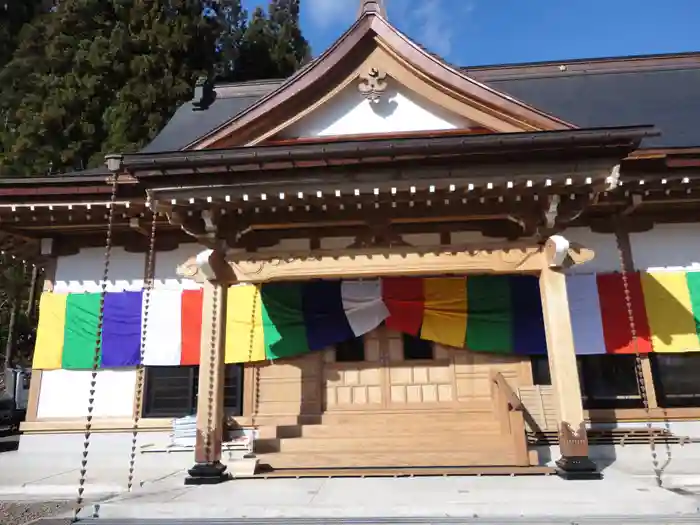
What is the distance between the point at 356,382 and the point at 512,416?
2.81 m

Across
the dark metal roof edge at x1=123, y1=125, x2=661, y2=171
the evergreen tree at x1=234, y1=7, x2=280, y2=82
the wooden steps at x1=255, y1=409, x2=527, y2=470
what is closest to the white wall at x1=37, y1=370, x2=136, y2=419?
the wooden steps at x1=255, y1=409, x2=527, y2=470

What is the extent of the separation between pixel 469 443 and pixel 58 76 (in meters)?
20.6

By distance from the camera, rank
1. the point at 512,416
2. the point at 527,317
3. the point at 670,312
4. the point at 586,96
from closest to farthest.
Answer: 1. the point at 512,416
2. the point at 670,312
3. the point at 527,317
4. the point at 586,96

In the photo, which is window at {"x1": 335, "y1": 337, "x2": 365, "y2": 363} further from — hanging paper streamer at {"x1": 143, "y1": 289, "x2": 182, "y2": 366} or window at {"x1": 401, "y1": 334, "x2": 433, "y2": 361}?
hanging paper streamer at {"x1": 143, "y1": 289, "x2": 182, "y2": 366}

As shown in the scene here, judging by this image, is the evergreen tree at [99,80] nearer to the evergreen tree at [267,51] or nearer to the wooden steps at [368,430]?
the evergreen tree at [267,51]

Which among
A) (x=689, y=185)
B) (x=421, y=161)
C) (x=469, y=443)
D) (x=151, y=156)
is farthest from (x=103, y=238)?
(x=689, y=185)

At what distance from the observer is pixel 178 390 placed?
28.2ft

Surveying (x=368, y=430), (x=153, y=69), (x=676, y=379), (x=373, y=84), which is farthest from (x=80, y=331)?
(x=153, y=69)

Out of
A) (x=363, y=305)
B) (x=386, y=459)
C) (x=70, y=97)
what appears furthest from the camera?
(x=70, y=97)

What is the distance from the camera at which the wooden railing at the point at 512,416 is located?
21.4ft

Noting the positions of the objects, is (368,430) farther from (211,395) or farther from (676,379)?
(676,379)

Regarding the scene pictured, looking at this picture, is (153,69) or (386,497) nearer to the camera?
(386,497)

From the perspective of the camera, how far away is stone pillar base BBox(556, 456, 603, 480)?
19.1ft

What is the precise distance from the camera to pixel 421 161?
625cm
